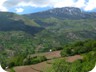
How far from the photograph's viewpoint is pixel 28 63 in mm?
165125

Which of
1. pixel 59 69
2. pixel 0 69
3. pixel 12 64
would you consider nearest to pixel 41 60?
pixel 12 64

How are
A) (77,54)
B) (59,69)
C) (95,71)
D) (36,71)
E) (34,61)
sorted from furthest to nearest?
(77,54)
(34,61)
(36,71)
(59,69)
(95,71)

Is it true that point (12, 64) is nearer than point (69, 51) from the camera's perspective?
Yes

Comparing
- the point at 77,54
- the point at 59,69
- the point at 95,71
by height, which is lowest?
the point at 77,54

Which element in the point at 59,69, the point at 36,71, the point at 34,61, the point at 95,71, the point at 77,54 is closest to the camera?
the point at 95,71

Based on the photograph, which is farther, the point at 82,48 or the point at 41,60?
the point at 82,48

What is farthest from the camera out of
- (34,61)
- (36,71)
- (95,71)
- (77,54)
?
(77,54)

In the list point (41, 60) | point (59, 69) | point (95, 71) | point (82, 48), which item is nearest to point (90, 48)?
point (82, 48)

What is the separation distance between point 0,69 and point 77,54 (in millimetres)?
168285

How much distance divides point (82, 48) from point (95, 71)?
168795mm

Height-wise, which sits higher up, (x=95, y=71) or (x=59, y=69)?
(x=95, y=71)

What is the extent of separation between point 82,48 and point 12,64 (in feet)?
145

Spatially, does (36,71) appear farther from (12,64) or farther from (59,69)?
(59,69)

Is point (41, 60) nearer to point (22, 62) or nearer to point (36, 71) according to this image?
point (22, 62)
